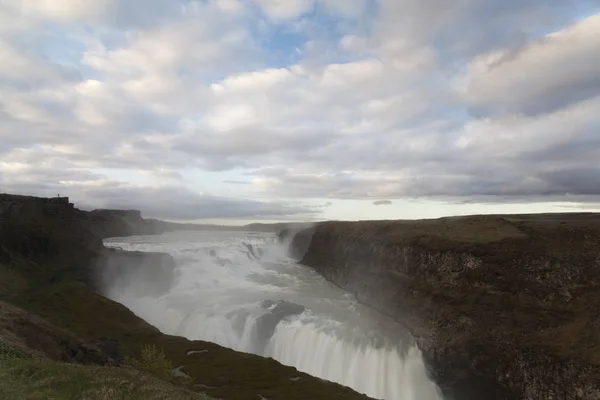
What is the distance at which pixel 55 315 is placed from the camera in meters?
58.9

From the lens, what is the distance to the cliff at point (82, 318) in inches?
1328

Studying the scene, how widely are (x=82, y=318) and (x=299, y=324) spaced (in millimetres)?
33066

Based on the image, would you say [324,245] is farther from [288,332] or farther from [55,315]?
[55,315]

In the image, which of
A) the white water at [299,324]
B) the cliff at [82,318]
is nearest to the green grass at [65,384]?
the cliff at [82,318]

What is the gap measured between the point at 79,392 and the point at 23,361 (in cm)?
583

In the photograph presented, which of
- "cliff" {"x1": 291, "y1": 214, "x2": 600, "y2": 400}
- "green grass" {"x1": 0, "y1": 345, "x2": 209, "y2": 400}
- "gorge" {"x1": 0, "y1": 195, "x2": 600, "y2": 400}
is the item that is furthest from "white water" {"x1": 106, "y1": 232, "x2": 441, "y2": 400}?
"green grass" {"x1": 0, "y1": 345, "x2": 209, "y2": 400}

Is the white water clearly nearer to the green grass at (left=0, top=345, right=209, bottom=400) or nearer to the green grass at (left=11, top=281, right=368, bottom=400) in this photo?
the green grass at (left=11, top=281, right=368, bottom=400)

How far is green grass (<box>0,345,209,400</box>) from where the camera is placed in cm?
1691

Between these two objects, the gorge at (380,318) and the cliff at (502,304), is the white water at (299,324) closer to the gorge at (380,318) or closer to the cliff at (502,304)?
the gorge at (380,318)

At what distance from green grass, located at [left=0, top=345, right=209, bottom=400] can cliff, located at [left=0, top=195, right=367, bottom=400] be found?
0.45ft

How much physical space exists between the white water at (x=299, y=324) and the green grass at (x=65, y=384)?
3334 centimetres

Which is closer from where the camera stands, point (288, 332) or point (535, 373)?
point (535, 373)

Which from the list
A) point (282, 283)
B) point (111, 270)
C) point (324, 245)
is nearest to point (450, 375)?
point (282, 283)

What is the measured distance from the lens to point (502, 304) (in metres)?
51.3
